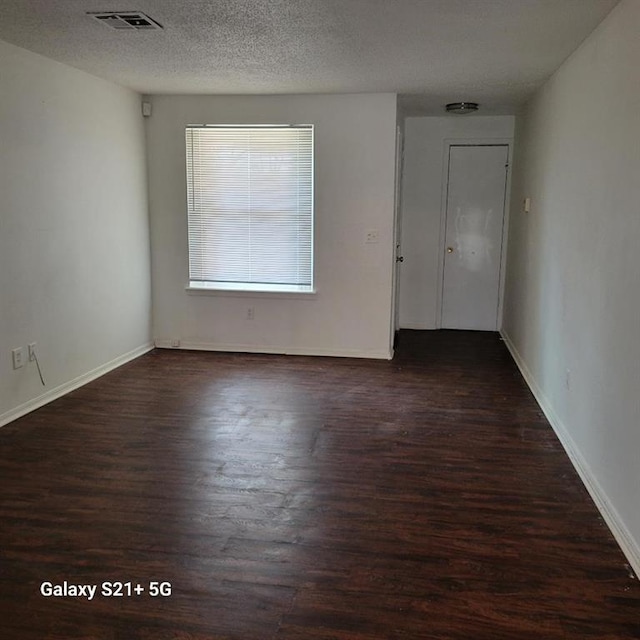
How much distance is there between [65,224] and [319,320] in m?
2.34

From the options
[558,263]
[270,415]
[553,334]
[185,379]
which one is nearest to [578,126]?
[558,263]

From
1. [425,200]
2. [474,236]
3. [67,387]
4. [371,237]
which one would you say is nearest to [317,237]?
[371,237]

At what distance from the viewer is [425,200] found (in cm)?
659

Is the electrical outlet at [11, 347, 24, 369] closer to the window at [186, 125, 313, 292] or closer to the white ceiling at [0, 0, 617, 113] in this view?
the white ceiling at [0, 0, 617, 113]

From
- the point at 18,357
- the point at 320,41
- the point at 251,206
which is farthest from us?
the point at 251,206

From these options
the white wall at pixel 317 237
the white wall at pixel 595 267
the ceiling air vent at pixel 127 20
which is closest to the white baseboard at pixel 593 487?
the white wall at pixel 595 267

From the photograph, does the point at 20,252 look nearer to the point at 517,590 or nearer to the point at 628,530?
the point at 517,590

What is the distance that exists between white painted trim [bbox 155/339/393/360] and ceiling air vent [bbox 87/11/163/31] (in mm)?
3081

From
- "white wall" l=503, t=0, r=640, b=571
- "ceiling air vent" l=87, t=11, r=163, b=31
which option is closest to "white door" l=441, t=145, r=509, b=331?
"white wall" l=503, t=0, r=640, b=571

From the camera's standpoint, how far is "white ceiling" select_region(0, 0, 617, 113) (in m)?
2.84

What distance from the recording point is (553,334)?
3.86m

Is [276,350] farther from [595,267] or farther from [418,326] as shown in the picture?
[595,267]

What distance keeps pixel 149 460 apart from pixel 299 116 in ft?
11.0

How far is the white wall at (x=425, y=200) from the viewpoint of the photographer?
6.35 metres
